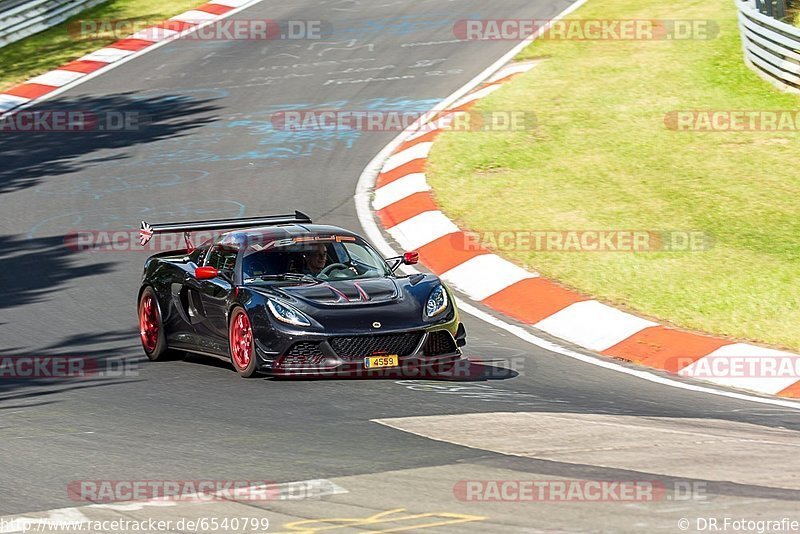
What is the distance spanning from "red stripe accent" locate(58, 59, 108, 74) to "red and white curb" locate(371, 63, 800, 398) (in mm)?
7711

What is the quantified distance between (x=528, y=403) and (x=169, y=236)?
815 cm

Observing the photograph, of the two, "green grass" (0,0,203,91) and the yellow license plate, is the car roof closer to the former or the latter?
the yellow license plate

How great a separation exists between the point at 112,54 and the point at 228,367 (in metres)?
13.9

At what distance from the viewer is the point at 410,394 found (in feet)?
30.3

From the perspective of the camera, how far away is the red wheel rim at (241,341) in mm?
9938

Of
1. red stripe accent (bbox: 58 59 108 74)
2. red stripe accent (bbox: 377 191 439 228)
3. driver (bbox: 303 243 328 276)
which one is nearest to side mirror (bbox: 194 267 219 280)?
driver (bbox: 303 243 328 276)

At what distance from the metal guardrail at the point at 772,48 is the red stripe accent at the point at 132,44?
35.0 ft

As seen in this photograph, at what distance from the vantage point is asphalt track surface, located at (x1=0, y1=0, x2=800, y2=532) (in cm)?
696

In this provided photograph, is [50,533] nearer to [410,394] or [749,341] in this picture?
[410,394]

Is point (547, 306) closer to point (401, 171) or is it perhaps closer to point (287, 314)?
point (287, 314)

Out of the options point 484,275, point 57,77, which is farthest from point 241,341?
point 57,77

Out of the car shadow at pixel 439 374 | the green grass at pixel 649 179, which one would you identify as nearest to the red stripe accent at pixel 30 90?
the green grass at pixel 649 179

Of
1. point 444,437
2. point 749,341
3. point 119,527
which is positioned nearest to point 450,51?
point 749,341

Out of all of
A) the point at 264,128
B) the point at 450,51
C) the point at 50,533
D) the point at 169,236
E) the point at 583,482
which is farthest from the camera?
the point at 450,51
